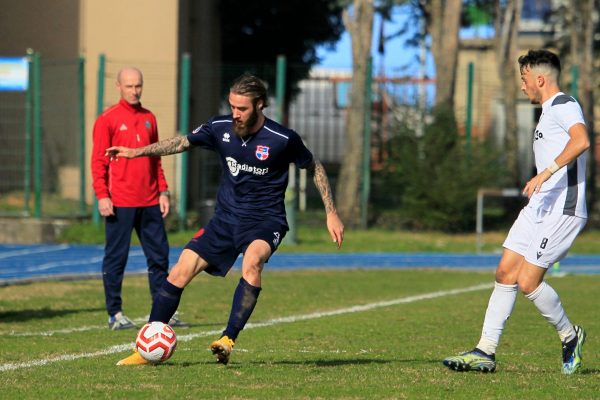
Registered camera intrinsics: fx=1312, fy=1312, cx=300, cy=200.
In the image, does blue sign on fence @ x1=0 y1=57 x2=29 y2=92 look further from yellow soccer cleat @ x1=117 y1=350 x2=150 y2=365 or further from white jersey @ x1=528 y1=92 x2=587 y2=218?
white jersey @ x1=528 y1=92 x2=587 y2=218

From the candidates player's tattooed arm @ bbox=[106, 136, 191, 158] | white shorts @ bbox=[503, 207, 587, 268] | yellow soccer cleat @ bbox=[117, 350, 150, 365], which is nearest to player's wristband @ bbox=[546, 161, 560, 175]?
white shorts @ bbox=[503, 207, 587, 268]

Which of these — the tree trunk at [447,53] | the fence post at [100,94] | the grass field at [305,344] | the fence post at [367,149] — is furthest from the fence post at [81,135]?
the grass field at [305,344]

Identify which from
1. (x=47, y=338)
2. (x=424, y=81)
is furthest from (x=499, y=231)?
(x=47, y=338)

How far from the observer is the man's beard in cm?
841

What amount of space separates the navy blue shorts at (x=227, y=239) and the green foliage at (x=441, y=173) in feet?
55.5

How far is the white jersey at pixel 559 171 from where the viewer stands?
8.34 m

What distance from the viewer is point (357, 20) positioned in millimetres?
26891

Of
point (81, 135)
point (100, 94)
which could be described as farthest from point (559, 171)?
point (81, 135)

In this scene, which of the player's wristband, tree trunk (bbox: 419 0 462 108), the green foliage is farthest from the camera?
tree trunk (bbox: 419 0 462 108)

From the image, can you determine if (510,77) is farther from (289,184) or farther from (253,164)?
(253,164)

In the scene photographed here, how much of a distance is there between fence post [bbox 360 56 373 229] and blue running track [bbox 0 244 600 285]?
3119mm

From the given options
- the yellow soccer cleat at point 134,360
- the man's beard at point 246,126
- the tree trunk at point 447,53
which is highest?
the tree trunk at point 447,53

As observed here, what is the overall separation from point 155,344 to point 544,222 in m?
2.60

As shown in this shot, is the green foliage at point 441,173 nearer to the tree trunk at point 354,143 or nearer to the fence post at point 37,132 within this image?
the tree trunk at point 354,143
